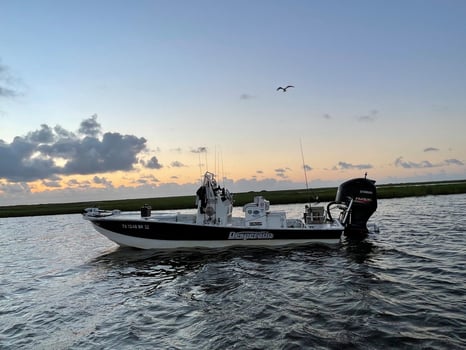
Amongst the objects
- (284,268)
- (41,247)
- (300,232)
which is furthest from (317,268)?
(41,247)

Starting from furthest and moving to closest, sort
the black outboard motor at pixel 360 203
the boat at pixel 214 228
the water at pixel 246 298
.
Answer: the black outboard motor at pixel 360 203, the boat at pixel 214 228, the water at pixel 246 298

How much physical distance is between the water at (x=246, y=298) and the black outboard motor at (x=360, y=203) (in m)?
1.22

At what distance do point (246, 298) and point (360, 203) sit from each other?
516 inches

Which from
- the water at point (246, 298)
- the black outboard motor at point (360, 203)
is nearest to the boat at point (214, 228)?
the water at point (246, 298)

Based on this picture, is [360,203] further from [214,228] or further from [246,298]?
[246,298]

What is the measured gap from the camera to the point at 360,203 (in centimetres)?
2355

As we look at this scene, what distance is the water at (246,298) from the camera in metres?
9.59

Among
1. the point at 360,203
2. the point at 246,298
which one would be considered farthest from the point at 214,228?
the point at 360,203

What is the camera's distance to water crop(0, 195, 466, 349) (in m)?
9.59

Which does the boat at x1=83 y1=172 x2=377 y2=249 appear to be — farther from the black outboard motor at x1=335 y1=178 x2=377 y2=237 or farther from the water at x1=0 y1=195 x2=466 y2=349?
the black outboard motor at x1=335 y1=178 x2=377 y2=237

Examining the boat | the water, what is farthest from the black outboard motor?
the boat

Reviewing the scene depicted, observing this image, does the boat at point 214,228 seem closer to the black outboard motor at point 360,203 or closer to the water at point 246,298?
the water at point 246,298

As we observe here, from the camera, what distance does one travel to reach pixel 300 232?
21641mm

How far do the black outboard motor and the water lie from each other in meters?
1.22
